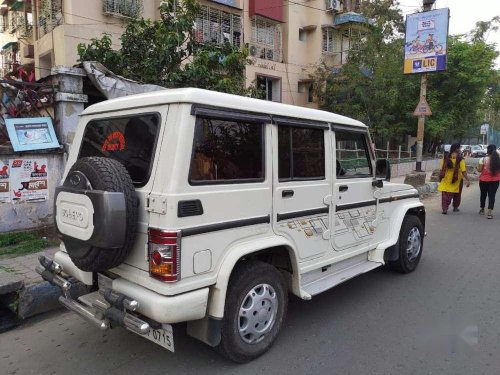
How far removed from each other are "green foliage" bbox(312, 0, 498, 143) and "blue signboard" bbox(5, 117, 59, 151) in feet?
50.1

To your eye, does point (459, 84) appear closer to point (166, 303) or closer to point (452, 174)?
point (452, 174)

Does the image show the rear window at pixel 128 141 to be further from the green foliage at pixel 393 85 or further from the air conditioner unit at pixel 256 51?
the green foliage at pixel 393 85

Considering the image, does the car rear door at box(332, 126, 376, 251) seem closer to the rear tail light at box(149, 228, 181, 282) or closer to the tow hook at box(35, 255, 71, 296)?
the rear tail light at box(149, 228, 181, 282)

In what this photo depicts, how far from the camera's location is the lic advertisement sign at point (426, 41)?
13.2m

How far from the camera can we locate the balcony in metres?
13.3

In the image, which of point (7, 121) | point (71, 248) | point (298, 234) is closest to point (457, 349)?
point (298, 234)

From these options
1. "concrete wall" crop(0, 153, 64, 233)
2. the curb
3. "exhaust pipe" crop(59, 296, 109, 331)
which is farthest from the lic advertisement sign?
"exhaust pipe" crop(59, 296, 109, 331)

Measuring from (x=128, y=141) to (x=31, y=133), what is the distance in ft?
13.4

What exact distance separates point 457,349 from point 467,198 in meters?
10.7

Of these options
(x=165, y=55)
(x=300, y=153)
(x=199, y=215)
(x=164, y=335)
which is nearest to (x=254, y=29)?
(x=165, y=55)

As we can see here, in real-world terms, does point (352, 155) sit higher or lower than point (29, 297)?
higher

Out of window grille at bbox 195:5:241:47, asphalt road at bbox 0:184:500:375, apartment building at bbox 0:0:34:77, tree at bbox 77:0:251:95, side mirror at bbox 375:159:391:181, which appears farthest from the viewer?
apartment building at bbox 0:0:34:77

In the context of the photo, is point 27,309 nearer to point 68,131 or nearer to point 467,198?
point 68,131

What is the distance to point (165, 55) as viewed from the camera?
733 cm
